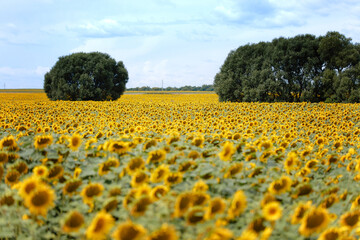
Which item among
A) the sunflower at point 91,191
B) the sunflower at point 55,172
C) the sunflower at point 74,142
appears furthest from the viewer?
the sunflower at point 74,142

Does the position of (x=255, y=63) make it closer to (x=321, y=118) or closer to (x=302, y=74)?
(x=302, y=74)

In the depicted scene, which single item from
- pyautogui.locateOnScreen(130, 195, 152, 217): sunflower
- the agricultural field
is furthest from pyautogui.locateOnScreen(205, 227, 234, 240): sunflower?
pyautogui.locateOnScreen(130, 195, 152, 217): sunflower

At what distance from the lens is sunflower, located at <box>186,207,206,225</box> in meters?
2.00

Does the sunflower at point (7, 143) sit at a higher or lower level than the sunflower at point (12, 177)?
higher

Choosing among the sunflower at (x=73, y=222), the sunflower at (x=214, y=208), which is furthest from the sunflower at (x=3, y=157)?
the sunflower at (x=214, y=208)

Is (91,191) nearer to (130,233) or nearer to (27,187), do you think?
(27,187)

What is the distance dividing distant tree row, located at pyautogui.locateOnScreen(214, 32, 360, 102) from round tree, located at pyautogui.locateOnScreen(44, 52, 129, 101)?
45.7 ft

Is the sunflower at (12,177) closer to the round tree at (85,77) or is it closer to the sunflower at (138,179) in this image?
the sunflower at (138,179)

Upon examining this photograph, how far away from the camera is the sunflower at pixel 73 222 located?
6.83ft

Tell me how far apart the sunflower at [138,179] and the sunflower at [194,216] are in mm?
693

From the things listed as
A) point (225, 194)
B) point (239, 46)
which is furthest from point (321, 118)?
point (239, 46)

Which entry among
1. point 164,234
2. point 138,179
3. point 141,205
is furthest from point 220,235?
point 138,179

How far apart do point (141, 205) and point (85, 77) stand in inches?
1128

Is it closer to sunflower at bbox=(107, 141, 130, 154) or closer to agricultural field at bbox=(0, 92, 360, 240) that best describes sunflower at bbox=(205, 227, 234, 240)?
agricultural field at bbox=(0, 92, 360, 240)
